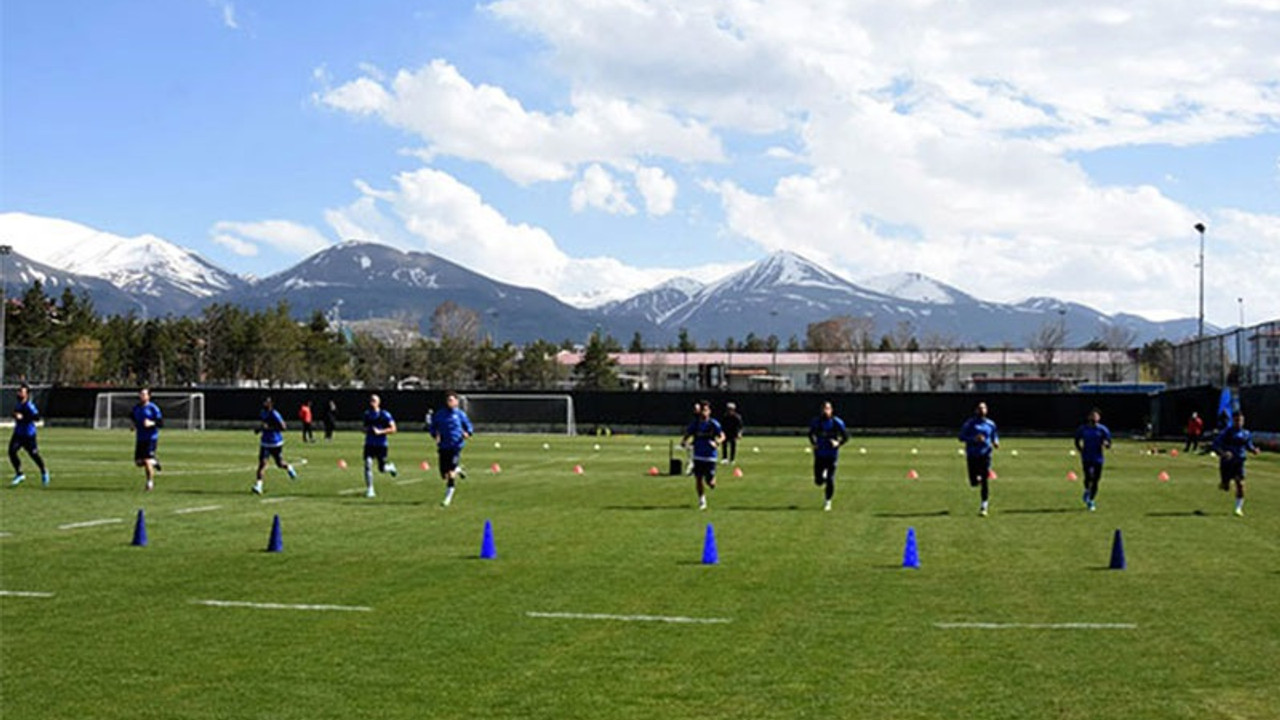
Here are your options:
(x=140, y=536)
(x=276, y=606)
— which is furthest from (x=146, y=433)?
(x=276, y=606)

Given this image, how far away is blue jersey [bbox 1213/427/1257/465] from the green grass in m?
1.32

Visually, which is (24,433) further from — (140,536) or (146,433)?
(140,536)

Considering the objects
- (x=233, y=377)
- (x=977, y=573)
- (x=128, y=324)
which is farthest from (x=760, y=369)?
(x=977, y=573)

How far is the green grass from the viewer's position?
33.0 ft

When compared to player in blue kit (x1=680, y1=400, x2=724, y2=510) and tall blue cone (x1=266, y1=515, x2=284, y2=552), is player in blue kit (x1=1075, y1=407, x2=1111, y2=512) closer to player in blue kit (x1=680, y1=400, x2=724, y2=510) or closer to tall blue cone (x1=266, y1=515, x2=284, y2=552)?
player in blue kit (x1=680, y1=400, x2=724, y2=510)

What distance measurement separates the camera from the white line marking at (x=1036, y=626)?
12953 millimetres

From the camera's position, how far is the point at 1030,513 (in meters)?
25.8

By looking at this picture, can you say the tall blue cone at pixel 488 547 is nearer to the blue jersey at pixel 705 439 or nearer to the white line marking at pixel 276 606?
the white line marking at pixel 276 606

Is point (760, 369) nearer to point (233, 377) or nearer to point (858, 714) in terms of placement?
point (233, 377)

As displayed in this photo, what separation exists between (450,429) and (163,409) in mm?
56893

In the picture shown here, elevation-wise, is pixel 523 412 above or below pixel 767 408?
below

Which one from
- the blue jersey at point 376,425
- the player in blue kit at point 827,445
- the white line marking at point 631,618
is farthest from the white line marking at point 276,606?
the player in blue kit at point 827,445

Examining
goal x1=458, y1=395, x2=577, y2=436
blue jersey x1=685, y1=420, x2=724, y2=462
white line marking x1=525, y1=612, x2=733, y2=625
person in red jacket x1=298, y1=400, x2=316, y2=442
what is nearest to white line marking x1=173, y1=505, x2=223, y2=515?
blue jersey x1=685, y1=420, x2=724, y2=462

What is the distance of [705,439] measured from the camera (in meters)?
27.3
